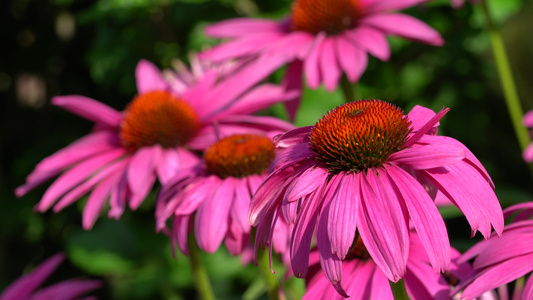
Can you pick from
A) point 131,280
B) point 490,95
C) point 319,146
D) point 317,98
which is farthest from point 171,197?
point 490,95

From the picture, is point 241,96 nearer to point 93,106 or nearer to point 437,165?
point 93,106

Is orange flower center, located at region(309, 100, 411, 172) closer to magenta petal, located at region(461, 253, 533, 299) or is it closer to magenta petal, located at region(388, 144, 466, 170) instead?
magenta petal, located at region(388, 144, 466, 170)

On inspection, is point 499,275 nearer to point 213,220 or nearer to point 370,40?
point 213,220

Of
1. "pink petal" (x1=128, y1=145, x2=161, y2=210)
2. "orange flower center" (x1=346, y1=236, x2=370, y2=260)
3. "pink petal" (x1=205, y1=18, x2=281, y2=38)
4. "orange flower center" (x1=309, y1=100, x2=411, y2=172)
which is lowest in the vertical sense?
"pink petal" (x1=128, y1=145, x2=161, y2=210)

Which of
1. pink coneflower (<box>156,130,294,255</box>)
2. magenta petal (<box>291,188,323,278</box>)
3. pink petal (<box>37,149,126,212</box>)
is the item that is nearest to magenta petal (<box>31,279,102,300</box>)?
pink petal (<box>37,149,126,212</box>)

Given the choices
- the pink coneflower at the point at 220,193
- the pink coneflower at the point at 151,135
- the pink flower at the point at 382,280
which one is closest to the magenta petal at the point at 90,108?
the pink coneflower at the point at 151,135
